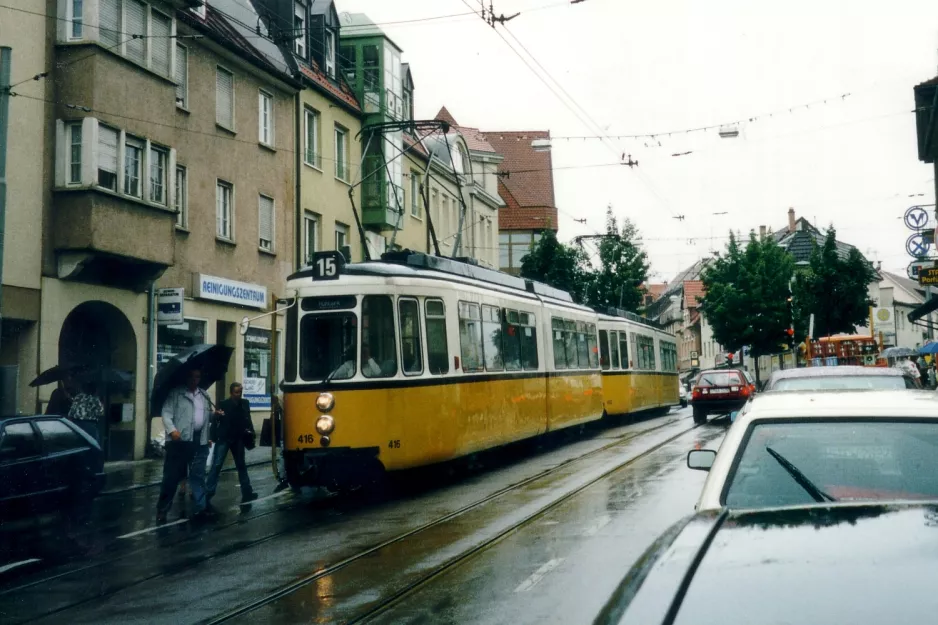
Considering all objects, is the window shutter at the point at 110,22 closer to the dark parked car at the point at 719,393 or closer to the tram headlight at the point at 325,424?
the tram headlight at the point at 325,424

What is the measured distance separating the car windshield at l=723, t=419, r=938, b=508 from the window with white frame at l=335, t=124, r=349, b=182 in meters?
30.0

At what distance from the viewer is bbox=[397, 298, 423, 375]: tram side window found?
1469 centimetres

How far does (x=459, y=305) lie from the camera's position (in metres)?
16.2

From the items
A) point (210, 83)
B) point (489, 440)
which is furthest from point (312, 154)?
point (489, 440)

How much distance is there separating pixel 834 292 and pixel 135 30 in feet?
153

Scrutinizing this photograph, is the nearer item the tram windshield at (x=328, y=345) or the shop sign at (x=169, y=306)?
the tram windshield at (x=328, y=345)

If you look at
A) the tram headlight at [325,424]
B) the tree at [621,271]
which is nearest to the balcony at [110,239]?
the tram headlight at [325,424]

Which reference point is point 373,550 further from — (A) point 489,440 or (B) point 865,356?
(B) point 865,356

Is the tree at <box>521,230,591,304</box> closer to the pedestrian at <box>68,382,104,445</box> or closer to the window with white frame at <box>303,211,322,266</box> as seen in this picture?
the window with white frame at <box>303,211,322,266</box>

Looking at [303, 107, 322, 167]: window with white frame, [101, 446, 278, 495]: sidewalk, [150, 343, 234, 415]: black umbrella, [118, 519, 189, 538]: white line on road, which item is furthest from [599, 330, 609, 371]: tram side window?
[118, 519, 189, 538]: white line on road

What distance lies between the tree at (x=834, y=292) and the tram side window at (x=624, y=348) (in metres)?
31.5

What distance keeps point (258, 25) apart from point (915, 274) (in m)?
20.3

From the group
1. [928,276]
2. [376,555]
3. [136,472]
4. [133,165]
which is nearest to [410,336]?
[376,555]

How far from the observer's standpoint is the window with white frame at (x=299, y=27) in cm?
3219
